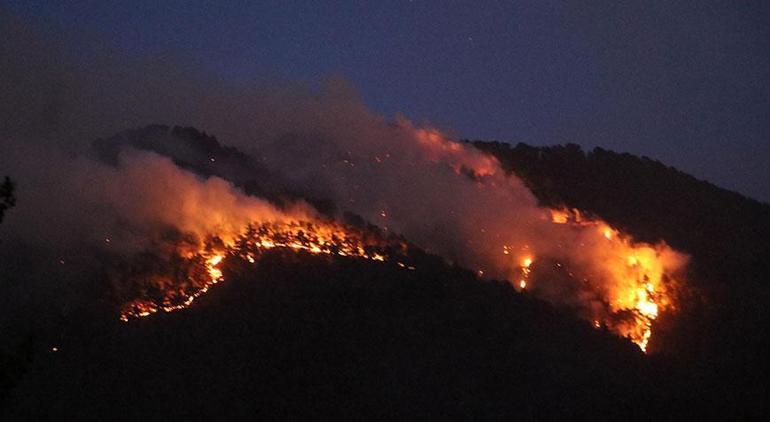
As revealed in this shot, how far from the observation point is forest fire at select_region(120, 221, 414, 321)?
23484mm

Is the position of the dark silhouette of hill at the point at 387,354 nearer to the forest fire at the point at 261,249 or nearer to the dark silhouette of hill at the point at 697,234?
the dark silhouette of hill at the point at 697,234

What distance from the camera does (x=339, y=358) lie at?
22188 millimetres

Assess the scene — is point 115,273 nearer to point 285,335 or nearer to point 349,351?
point 285,335

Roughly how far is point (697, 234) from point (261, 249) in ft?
53.2

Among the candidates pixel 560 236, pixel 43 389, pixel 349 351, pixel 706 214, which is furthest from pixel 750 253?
pixel 43 389

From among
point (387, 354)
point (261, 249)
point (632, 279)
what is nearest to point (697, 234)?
point (632, 279)

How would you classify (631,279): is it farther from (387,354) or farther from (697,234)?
(387,354)

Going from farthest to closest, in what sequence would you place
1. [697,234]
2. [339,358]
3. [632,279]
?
1. [697,234]
2. [632,279]
3. [339,358]

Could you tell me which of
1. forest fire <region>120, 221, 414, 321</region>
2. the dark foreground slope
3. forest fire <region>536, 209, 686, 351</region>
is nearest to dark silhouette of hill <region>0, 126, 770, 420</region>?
the dark foreground slope

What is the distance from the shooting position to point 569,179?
34375mm

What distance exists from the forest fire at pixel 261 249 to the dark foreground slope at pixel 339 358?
0.48 meters

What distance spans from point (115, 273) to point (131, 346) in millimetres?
3788

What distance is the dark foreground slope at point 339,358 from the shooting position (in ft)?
66.9

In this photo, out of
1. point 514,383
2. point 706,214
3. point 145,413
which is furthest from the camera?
point 706,214
